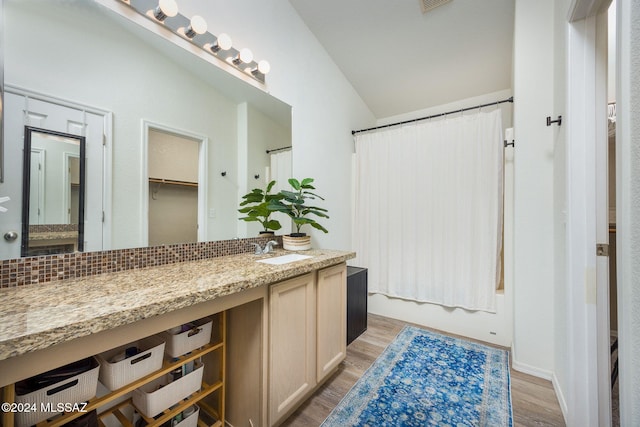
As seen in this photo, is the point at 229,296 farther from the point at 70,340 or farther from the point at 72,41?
the point at 72,41

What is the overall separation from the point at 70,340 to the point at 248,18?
2104 millimetres

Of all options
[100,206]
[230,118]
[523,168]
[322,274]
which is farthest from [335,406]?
[523,168]

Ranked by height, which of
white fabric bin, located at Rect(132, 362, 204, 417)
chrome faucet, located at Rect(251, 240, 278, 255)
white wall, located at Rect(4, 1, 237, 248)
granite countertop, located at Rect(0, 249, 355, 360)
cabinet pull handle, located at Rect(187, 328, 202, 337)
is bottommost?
white fabric bin, located at Rect(132, 362, 204, 417)

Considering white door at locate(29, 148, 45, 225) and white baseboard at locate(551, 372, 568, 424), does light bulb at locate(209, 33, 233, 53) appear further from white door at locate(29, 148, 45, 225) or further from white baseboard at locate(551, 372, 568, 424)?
white baseboard at locate(551, 372, 568, 424)

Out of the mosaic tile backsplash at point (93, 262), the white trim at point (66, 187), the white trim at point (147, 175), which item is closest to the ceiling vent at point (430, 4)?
the white trim at point (147, 175)

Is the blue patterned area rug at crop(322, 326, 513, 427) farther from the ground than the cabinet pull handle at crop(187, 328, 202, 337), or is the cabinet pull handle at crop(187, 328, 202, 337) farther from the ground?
the cabinet pull handle at crop(187, 328, 202, 337)

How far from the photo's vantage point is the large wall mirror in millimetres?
945

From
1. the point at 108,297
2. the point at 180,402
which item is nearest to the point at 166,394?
the point at 180,402

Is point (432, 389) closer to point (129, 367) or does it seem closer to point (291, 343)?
point (291, 343)

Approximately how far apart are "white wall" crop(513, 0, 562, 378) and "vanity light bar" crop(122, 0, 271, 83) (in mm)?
1845

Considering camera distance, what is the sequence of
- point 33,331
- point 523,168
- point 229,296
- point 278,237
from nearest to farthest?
point 33,331 < point 229,296 < point 523,168 < point 278,237

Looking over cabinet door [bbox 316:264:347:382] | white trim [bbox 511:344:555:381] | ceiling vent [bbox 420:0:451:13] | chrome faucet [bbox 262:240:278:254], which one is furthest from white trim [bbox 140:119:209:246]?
white trim [bbox 511:344:555:381]

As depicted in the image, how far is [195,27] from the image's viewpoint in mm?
1449

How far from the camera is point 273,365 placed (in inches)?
48.4
